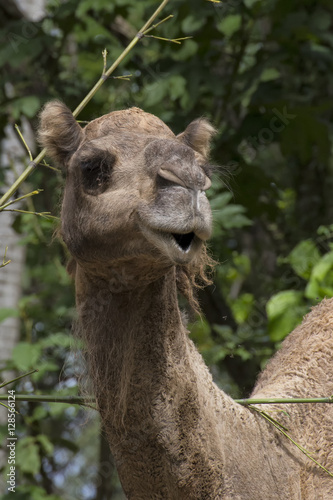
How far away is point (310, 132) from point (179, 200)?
161 inches

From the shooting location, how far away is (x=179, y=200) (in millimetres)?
2693

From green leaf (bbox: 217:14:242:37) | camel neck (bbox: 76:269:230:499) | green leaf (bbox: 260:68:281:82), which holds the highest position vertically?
camel neck (bbox: 76:269:230:499)

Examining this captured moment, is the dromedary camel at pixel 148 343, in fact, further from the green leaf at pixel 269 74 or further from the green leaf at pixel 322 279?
the green leaf at pixel 269 74

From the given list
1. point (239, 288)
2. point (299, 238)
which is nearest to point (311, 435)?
point (299, 238)

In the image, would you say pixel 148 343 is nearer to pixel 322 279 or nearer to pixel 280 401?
pixel 280 401

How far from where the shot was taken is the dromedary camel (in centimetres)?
294

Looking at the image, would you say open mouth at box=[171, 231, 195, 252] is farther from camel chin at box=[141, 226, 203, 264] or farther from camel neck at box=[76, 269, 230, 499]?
camel neck at box=[76, 269, 230, 499]

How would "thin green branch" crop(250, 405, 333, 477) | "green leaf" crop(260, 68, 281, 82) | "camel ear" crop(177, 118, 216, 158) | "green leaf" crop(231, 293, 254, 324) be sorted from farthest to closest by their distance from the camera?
1. "green leaf" crop(231, 293, 254, 324)
2. "green leaf" crop(260, 68, 281, 82)
3. "camel ear" crop(177, 118, 216, 158)
4. "thin green branch" crop(250, 405, 333, 477)

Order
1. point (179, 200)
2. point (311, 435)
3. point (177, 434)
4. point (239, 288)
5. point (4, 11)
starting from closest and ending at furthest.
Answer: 1. point (179, 200)
2. point (177, 434)
3. point (311, 435)
4. point (4, 11)
5. point (239, 288)

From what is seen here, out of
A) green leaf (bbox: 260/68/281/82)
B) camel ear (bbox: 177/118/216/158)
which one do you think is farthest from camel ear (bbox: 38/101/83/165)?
green leaf (bbox: 260/68/281/82)

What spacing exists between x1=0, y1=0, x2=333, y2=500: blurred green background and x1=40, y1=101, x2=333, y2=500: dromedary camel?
2167 millimetres

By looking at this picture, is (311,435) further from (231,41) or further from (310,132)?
(231,41)

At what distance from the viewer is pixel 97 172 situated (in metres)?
3.12

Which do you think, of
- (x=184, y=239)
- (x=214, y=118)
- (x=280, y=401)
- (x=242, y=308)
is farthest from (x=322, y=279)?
(x=184, y=239)
